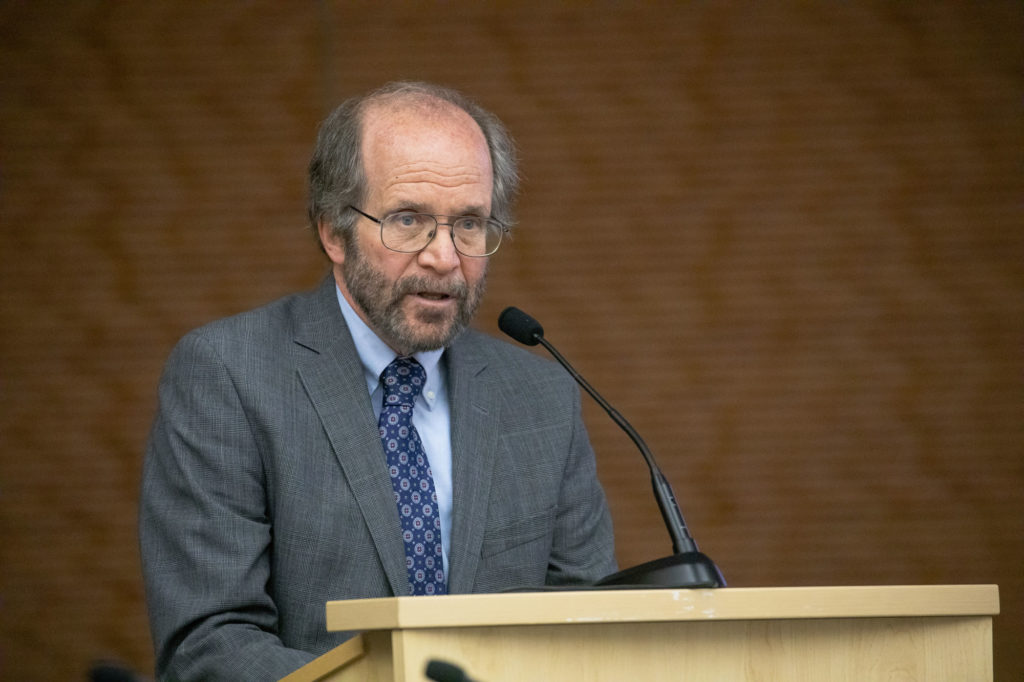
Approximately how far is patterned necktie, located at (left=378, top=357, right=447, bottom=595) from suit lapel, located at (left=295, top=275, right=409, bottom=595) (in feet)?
0.13

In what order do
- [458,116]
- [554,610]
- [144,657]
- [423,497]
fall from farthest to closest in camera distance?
[144,657] → [458,116] → [423,497] → [554,610]

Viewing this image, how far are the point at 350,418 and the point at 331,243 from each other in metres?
0.41

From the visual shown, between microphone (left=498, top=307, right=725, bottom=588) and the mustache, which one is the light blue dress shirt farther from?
microphone (left=498, top=307, right=725, bottom=588)

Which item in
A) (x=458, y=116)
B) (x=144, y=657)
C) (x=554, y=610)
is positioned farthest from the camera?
(x=144, y=657)

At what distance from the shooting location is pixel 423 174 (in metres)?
2.10

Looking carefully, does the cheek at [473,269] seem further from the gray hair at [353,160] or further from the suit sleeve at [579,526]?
the suit sleeve at [579,526]

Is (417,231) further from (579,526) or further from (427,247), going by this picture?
(579,526)

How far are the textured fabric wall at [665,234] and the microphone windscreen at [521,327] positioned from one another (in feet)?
6.35

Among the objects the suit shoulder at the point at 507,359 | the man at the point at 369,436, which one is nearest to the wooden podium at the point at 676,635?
the man at the point at 369,436

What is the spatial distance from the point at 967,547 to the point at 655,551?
1.08 meters

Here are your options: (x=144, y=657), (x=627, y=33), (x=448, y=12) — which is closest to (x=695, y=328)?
(x=627, y=33)

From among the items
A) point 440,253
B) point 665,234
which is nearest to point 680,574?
point 440,253

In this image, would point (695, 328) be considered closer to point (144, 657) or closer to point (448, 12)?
point (448, 12)

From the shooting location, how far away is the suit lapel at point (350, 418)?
1.95 m
